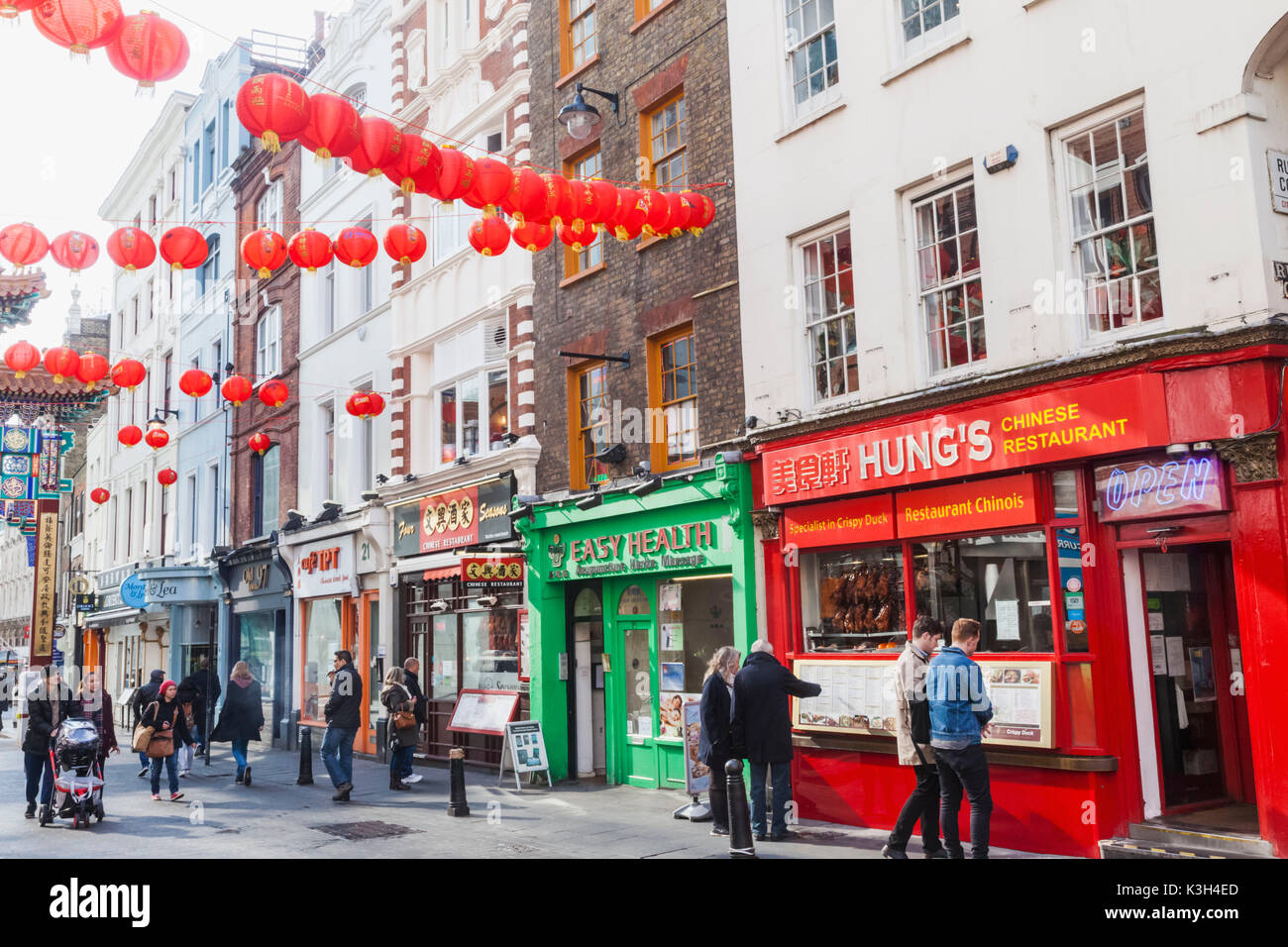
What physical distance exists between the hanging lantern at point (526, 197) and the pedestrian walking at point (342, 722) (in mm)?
6616

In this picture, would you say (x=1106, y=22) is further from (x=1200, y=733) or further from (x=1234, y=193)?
(x=1200, y=733)

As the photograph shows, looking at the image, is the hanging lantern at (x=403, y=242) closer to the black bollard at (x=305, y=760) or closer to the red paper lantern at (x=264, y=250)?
the red paper lantern at (x=264, y=250)

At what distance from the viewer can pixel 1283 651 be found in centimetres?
818

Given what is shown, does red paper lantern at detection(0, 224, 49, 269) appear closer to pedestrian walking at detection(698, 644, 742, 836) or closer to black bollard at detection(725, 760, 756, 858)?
pedestrian walking at detection(698, 644, 742, 836)

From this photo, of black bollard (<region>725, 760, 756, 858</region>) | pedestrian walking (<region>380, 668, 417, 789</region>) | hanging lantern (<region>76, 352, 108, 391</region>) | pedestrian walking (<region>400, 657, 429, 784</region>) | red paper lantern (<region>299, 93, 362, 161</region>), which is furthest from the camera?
hanging lantern (<region>76, 352, 108, 391</region>)

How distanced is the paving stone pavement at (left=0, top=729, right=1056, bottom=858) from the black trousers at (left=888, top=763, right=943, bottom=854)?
724 mm

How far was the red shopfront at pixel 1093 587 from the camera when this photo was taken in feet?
27.7

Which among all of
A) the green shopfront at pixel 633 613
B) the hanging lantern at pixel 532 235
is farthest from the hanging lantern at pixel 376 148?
the green shopfront at pixel 633 613

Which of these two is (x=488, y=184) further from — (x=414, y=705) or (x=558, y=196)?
(x=414, y=705)

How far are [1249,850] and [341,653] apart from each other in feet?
35.7

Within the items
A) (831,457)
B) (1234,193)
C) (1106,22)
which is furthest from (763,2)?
(1234,193)

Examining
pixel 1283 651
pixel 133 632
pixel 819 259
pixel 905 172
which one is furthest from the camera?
pixel 133 632

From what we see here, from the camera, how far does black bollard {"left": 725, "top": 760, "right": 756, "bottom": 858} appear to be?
8.89 m

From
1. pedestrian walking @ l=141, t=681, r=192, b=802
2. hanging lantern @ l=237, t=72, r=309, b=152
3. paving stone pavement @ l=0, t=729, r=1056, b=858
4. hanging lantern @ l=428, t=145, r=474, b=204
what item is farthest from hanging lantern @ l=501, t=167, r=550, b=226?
pedestrian walking @ l=141, t=681, r=192, b=802
